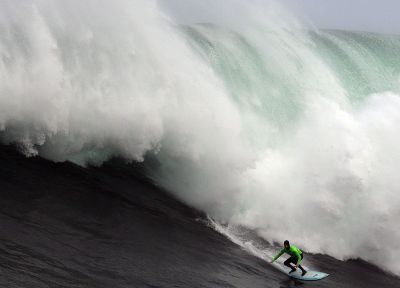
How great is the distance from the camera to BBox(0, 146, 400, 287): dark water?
904cm

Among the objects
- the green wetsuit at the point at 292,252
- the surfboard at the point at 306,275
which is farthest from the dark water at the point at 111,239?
the green wetsuit at the point at 292,252

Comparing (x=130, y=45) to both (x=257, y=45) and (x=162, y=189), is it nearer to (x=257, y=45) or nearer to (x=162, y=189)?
(x=162, y=189)

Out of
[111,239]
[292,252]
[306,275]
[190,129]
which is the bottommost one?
[111,239]

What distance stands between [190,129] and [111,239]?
4.99 metres

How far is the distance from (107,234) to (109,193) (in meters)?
2.28

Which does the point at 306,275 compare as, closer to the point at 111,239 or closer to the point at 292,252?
the point at 292,252

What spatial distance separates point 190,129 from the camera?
14.9 metres

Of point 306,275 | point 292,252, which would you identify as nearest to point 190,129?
point 292,252

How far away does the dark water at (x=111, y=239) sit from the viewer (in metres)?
9.04

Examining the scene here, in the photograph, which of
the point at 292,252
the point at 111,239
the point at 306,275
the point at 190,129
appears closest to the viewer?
the point at 111,239

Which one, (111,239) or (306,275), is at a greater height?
(306,275)

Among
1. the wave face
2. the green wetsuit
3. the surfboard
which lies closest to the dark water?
the surfboard

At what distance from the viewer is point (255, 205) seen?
1456cm

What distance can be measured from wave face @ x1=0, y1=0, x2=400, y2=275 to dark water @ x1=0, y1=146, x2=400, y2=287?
708 millimetres
